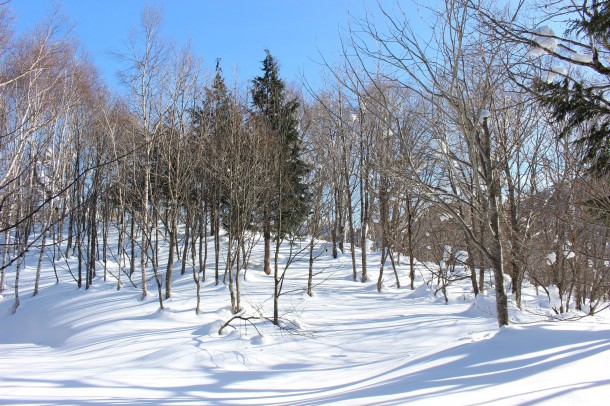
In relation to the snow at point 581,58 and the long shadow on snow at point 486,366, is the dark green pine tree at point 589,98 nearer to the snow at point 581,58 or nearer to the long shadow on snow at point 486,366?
the snow at point 581,58

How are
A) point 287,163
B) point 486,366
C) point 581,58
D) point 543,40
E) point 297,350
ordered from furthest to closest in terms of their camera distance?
point 287,163
point 297,350
point 581,58
point 543,40
point 486,366

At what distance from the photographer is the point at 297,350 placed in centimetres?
736

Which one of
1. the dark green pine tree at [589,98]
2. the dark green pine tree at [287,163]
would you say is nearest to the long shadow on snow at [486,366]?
the dark green pine tree at [589,98]

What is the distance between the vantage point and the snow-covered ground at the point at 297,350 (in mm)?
3182

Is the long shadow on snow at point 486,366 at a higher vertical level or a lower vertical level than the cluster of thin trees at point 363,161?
lower

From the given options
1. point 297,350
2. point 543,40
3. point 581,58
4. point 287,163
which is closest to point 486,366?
point 543,40

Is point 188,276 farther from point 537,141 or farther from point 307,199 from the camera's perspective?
point 537,141

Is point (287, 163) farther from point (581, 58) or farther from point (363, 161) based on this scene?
point (581, 58)

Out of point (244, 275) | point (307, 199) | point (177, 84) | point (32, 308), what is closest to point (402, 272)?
point (307, 199)

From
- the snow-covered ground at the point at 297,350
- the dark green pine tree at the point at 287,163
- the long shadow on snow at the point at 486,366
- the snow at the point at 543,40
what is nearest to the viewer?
the long shadow on snow at the point at 486,366

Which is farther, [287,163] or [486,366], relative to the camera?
[287,163]

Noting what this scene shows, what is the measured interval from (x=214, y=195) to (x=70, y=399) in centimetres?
1063

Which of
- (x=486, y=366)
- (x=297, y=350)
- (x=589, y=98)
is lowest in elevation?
(x=297, y=350)

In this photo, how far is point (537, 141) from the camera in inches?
412
